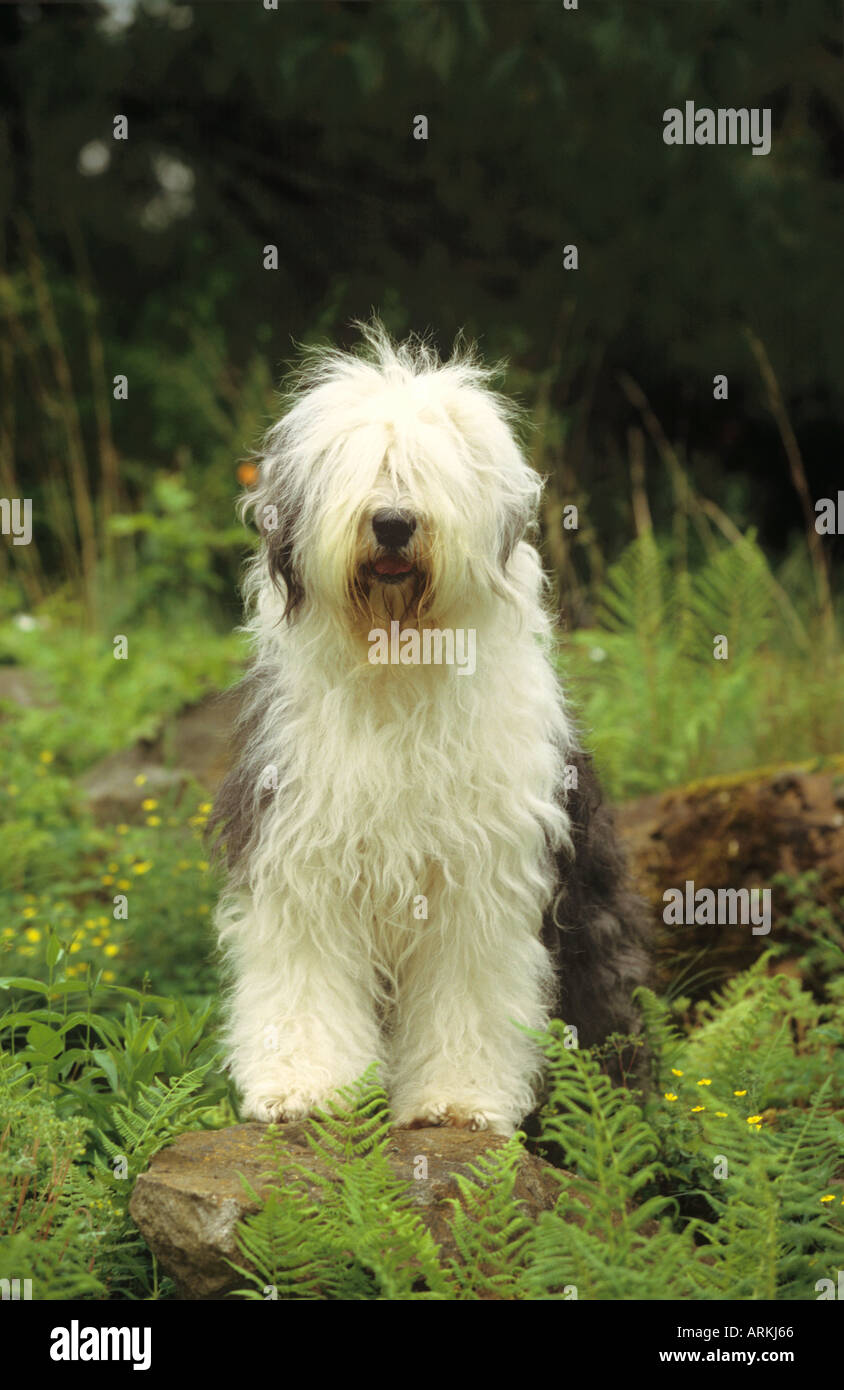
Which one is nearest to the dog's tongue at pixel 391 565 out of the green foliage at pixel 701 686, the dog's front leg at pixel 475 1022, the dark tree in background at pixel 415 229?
the dog's front leg at pixel 475 1022

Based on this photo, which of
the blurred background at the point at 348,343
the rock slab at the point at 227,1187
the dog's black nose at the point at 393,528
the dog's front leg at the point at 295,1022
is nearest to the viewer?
the rock slab at the point at 227,1187

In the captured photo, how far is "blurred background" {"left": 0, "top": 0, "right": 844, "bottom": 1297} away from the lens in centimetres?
458

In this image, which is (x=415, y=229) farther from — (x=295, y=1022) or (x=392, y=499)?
(x=295, y=1022)

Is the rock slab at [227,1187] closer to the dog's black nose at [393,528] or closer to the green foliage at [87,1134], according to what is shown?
the green foliage at [87,1134]

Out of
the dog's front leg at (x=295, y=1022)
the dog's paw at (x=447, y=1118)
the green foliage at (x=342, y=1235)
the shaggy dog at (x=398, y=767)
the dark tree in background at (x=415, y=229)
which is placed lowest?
the green foliage at (x=342, y=1235)

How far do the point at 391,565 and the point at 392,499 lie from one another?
157 millimetres

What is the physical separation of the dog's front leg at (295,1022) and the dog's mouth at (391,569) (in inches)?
36.1

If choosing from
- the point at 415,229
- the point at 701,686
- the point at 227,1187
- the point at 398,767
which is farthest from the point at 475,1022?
the point at 415,229

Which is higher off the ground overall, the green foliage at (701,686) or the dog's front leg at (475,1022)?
the green foliage at (701,686)

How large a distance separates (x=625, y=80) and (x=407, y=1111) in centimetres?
786

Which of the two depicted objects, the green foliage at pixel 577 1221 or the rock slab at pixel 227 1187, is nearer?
the green foliage at pixel 577 1221

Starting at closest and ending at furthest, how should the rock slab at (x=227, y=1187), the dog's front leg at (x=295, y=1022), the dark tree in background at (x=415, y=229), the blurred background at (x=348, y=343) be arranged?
the rock slab at (x=227, y=1187)
the dog's front leg at (x=295, y=1022)
the blurred background at (x=348, y=343)
the dark tree in background at (x=415, y=229)

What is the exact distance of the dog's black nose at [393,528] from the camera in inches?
134
